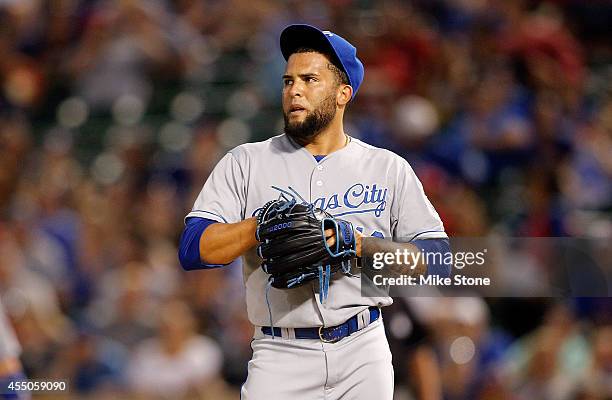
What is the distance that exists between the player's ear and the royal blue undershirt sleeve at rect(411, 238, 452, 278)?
45cm

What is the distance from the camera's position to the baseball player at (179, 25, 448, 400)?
2.42 metres

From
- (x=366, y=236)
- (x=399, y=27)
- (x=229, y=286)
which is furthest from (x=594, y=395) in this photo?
(x=399, y=27)

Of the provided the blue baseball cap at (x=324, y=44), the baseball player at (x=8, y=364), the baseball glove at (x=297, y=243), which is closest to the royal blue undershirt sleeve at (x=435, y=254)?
the baseball glove at (x=297, y=243)

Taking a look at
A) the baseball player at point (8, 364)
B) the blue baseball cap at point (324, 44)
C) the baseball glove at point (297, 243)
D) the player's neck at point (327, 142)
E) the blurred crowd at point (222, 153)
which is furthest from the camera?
the blurred crowd at point (222, 153)

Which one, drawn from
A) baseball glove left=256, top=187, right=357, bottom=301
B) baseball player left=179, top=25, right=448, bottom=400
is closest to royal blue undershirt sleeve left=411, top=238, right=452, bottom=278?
baseball player left=179, top=25, right=448, bottom=400

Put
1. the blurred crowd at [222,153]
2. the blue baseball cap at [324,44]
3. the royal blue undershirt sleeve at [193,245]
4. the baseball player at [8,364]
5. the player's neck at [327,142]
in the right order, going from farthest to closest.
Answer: the blurred crowd at [222,153] < the baseball player at [8,364] < the player's neck at [327,142] < the blue baseball cap at [324,44] < the royal blue undershirt sleeve at [193,245]

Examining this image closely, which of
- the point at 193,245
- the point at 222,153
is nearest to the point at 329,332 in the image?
the point at 193,245

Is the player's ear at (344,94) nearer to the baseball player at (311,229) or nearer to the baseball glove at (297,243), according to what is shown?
the baseball player at (311,229)

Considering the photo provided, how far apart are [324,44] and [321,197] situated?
423 mm

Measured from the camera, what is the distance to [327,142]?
2717 millimetres

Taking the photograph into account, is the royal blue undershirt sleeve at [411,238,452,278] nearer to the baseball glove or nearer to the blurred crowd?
the baseball glove

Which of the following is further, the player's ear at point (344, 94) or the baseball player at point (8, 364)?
the baseball player at point (8, 364)

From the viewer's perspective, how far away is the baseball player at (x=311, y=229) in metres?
2.42

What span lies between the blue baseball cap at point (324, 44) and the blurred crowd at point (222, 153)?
5.44 ft
